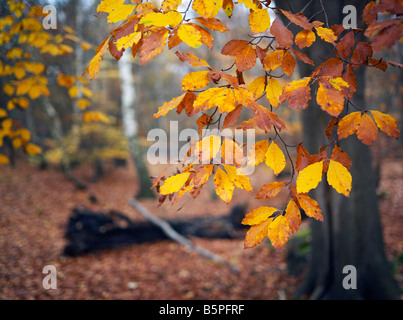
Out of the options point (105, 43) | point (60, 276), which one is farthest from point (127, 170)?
point (105, 43)

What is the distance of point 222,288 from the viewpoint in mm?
3934

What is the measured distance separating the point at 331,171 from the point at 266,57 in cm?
61

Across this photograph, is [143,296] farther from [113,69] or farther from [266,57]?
[113,69]

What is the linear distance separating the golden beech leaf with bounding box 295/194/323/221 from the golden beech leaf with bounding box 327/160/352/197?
116 millimetres

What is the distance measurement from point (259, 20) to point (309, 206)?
87 cm

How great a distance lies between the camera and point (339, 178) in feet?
3.45

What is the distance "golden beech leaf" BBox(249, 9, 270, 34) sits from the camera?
114 cm

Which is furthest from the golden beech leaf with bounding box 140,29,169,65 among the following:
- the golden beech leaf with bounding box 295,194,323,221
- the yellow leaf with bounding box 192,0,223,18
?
the golden beech leaf with bounding box 295,194,323,221

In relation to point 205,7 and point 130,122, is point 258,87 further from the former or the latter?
point 130,122

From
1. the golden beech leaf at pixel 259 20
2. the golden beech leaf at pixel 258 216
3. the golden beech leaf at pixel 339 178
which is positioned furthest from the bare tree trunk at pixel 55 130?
the golden beech leaf at pixel 339 178

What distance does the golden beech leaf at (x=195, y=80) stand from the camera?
105cm

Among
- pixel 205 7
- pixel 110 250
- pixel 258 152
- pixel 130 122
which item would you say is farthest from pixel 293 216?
pixel 130 122

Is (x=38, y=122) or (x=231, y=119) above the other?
(x=38, y=122)
